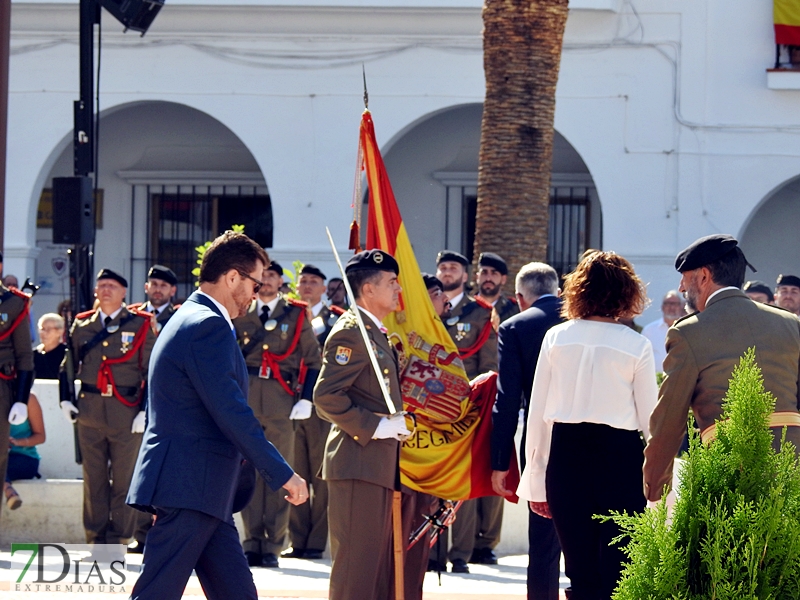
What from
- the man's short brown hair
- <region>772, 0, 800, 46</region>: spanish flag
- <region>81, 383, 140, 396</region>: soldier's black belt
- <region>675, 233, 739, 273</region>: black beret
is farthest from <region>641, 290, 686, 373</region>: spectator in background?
the man's short brown hair

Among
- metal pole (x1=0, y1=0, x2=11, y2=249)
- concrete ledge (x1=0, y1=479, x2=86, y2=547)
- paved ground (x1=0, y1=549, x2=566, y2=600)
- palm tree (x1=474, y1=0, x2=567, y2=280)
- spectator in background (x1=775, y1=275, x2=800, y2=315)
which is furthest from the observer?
palm tree (x1=474, y1=0, x2=567, y2=280)

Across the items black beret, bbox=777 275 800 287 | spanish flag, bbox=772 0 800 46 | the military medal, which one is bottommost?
the military medal

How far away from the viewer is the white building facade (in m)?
14.9

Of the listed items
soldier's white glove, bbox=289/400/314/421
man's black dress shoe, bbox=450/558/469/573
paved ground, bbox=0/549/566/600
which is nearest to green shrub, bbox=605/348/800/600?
paved ground, bbox=0/549/566/600

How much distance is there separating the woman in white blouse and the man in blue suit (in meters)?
1.20

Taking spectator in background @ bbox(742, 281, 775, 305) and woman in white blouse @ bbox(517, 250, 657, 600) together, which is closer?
woman in white blouse @ bbox(517, 250, 657, 600)

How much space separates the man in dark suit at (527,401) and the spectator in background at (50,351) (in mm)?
5509

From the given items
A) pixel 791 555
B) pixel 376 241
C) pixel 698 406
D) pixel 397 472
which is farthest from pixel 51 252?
pixel 791 555

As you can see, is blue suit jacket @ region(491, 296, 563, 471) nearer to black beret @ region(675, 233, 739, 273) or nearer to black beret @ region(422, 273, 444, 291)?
black beret @ region(675, 233, 739, 273)

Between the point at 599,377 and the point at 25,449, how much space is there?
19.6 feet

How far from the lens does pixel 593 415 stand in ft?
17.2

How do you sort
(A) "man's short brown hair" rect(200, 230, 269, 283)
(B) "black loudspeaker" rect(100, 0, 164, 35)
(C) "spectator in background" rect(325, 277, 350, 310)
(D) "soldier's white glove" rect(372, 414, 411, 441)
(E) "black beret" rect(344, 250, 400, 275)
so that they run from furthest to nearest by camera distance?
(C) "spectator in background" rect(325, 277, 350, 310), (B) "black loudspeaker" rect(100, 0, 164, 35), (E) "black beret" rect(344, 250, 400, 275), (D) "soldier's white glove" rect(372, 414, 411, 441), (A) "man's short brown hair" rect(200, 230, 269, 283)

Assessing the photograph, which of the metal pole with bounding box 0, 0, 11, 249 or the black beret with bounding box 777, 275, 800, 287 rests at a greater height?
the metal pole with bounding box 0, 0, 11, 249

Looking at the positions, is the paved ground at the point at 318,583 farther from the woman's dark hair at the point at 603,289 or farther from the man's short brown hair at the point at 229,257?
the man's short brown hair at the point at 229,257
